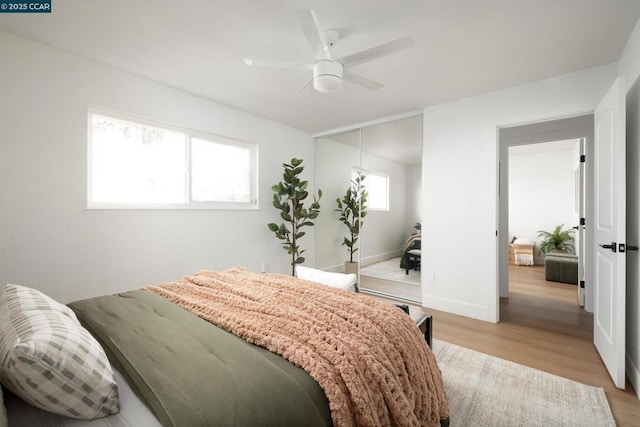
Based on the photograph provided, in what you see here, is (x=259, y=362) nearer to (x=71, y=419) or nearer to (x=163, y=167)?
(x=71, y=419)

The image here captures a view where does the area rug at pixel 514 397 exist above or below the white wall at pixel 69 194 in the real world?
below

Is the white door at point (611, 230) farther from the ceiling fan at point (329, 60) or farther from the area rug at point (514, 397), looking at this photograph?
the ceiling fan at point (329, 60)

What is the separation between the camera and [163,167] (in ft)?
10.5

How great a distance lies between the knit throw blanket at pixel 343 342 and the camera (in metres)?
1.03

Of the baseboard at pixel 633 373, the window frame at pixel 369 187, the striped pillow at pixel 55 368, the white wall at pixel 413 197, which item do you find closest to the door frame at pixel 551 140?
the white wall at pixel 413 197

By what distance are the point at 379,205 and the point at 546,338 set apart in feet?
7.83

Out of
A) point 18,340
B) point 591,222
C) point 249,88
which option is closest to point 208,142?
point 249,88

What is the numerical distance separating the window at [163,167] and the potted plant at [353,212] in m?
1.40

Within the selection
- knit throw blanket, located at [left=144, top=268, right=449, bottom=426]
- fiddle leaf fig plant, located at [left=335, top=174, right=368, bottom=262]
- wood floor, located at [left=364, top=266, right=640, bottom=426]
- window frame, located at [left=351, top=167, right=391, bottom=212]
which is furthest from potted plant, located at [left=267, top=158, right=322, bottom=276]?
knit throw blanket, located at [left=144, top=268, right=449, bottom=426]

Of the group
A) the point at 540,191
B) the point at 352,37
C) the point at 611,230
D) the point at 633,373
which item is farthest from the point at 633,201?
the point at 540,191

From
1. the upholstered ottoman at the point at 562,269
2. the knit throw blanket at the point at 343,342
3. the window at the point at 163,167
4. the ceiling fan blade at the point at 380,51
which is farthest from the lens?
the upholstered ottoman at the point at 562,269

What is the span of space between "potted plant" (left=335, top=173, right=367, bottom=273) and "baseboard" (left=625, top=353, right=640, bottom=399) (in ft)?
9.44

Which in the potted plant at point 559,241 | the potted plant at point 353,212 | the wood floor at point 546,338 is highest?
the potted plant at point 353,212

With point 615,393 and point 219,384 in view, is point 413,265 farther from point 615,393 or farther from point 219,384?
point 219,384
